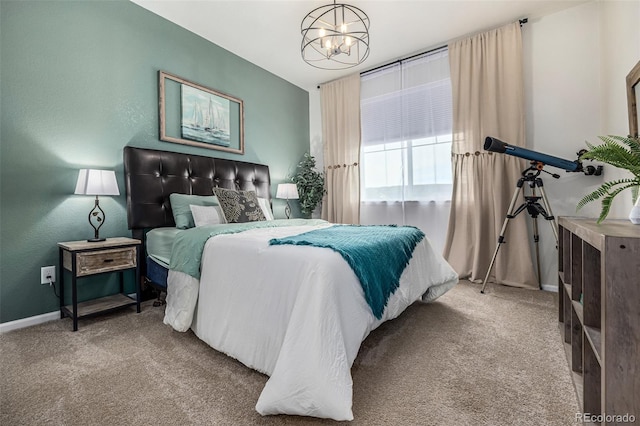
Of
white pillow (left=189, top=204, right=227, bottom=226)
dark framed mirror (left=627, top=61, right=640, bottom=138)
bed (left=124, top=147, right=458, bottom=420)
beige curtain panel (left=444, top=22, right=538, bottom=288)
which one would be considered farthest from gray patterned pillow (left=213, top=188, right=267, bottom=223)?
dark framed mirror (left=627, top=61, right=640, bottom=138)

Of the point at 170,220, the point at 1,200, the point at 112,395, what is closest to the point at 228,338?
the point at 112,395

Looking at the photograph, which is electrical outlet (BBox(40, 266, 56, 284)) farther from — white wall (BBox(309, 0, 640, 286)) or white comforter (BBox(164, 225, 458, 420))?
white wall (BBox(309, 0, 640, 286))

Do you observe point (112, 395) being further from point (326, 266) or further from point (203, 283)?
point (326, 266)

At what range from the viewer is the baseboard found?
6.35 ft

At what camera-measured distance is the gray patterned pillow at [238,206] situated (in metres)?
2.51

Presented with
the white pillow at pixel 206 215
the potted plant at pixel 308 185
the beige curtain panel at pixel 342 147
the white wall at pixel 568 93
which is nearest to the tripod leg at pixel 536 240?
the white wall at pixel 568 93

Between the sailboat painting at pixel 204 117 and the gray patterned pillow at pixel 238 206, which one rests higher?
the sailboat painting at pixel 204 117

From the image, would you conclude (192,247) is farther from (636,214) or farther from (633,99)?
(633,99)

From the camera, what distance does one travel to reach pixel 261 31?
9.92 feet

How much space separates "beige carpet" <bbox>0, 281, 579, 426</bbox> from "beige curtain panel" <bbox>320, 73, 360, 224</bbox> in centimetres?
218

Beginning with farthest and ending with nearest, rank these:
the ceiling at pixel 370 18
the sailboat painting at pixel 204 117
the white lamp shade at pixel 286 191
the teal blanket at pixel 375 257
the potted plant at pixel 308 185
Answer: the potted plant at pixel 308 185 → the white lamp shade at pixel 286 191 → the sailboat painting at pixel 204 117 → the ceiling at pixel 370 18 → the teal blanket at pixel 375 257

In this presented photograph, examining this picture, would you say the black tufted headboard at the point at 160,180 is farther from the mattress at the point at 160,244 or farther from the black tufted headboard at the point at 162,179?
the mattress at the point at 160,244

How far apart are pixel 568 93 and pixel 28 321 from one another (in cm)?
496

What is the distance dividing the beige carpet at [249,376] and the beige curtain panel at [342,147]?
218cm
